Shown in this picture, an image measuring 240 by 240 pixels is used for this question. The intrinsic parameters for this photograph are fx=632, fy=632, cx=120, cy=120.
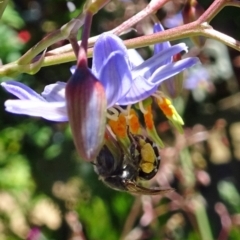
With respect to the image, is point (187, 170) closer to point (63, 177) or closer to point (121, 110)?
point (63, 177)

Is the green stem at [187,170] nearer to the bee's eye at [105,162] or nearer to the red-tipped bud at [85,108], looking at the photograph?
the bee's eye at [105,162]

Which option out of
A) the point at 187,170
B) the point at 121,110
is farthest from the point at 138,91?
the point at 187,170

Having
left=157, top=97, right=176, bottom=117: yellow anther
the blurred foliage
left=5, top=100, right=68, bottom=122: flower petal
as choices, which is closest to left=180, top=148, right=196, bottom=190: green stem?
the blurred foliage

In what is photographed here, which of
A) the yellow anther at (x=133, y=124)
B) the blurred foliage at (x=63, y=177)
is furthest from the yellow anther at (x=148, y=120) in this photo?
the blurred foliage at (x=63, y=177)

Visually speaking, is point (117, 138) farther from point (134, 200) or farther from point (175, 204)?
point (134, 200)

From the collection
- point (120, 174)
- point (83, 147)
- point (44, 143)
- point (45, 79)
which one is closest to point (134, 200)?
point (44, 143)
